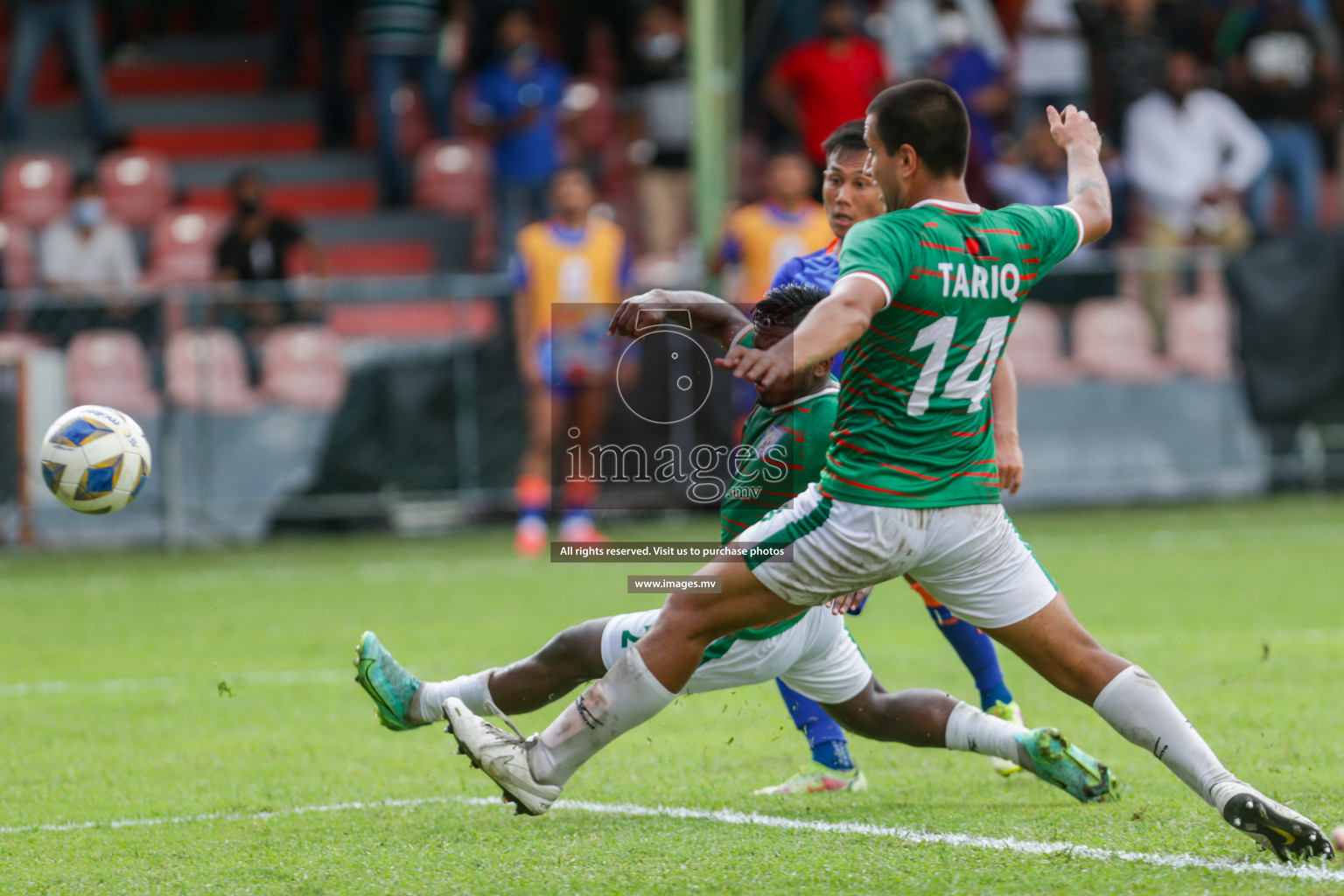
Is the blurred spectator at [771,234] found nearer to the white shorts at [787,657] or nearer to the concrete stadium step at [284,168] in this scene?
the concrete stadium step at [284,168]

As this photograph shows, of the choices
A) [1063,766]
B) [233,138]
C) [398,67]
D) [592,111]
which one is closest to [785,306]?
[1063,766]

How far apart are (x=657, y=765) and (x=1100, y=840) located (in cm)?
184

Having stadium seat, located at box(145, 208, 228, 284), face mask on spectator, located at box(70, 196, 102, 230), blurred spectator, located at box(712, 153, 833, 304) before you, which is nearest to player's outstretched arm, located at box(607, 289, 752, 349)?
blurred spectator, located at box(712, 153, 833, 304)

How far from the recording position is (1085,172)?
15.3 feet

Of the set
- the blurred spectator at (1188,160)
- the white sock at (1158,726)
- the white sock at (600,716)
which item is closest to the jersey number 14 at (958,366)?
the white sock at (1158,726)

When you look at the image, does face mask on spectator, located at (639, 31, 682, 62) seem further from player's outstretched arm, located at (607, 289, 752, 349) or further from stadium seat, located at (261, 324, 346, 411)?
player's outstretched arm, located at (607, 289, 752, 349)

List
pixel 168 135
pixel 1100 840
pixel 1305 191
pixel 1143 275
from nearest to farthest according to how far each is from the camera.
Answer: pixel 1100 840 < pixel 1143 275 < pixel 1305 191 < pixel 168 135

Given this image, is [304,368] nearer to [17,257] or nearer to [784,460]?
[17,257]

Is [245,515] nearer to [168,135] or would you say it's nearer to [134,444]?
[168,135]

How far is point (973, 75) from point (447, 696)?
1280 centimetres

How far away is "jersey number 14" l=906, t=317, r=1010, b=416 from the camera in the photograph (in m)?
4.19

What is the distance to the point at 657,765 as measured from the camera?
5.88 m

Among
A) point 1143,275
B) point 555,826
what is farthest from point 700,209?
point 555,826

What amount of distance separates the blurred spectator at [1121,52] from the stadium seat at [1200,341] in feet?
8.29
